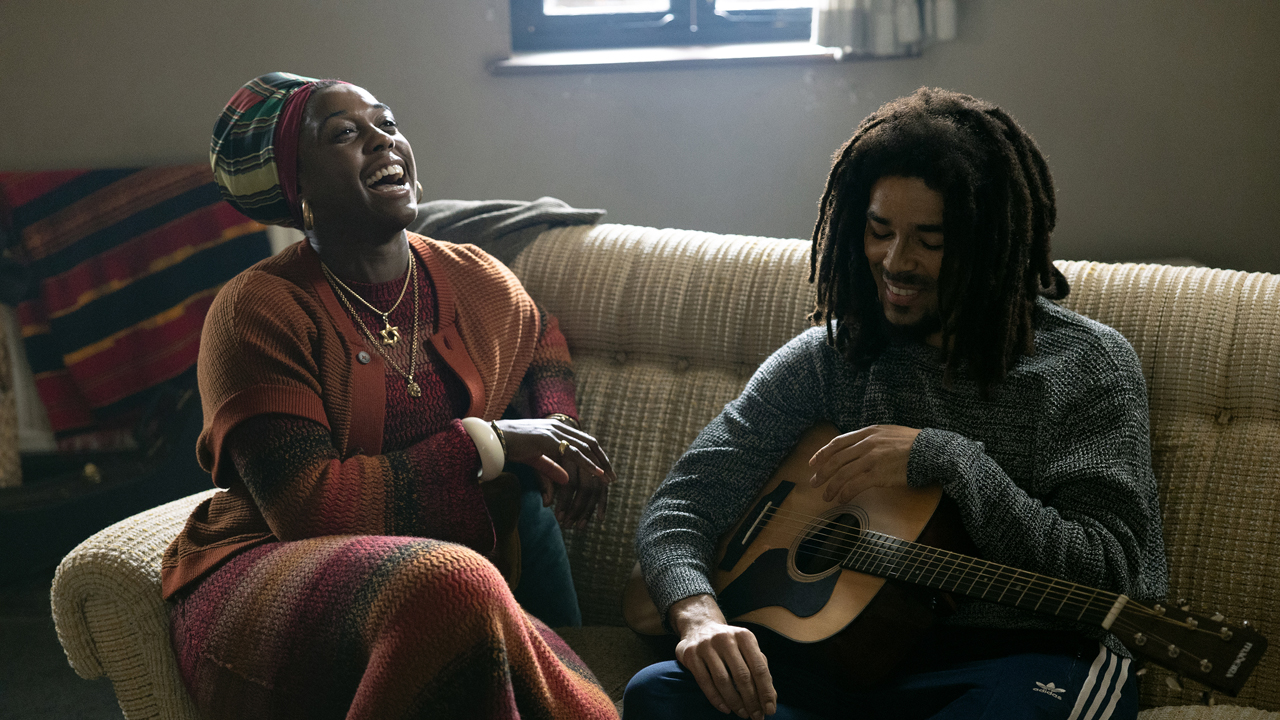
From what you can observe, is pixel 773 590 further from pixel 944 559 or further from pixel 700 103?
pixel 700 103

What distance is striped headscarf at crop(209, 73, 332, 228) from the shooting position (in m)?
1.30

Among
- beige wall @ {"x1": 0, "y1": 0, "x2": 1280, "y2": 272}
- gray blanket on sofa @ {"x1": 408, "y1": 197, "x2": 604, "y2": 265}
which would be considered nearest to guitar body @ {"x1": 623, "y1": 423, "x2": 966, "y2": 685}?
gray blanket on sofa @ {"x1": 408, "y1": 197, "x2": 604, "y2": 265}

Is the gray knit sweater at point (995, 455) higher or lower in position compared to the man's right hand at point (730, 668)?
higher

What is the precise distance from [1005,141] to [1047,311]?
241mm

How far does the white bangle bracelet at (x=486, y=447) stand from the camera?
1.25 m

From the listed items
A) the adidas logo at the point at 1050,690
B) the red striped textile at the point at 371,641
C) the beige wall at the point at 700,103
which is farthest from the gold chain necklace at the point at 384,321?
the beige wall at the point at 700,103

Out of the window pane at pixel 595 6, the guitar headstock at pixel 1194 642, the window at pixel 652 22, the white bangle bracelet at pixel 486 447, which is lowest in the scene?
the guitar headstock at pixel 1194 642

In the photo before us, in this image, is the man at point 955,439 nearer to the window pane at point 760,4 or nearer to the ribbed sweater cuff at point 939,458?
the ribbed sweater cuff at point 939,458

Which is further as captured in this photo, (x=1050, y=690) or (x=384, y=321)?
(x=384, y=321)

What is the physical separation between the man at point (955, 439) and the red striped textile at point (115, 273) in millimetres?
1765

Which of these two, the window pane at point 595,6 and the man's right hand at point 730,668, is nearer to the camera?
the man's right hand at point 730,668

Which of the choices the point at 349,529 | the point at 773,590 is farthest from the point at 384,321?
the point at 773,590

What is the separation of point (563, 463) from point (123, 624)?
2.00ft

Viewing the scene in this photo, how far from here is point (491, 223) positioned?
183 centimetres
